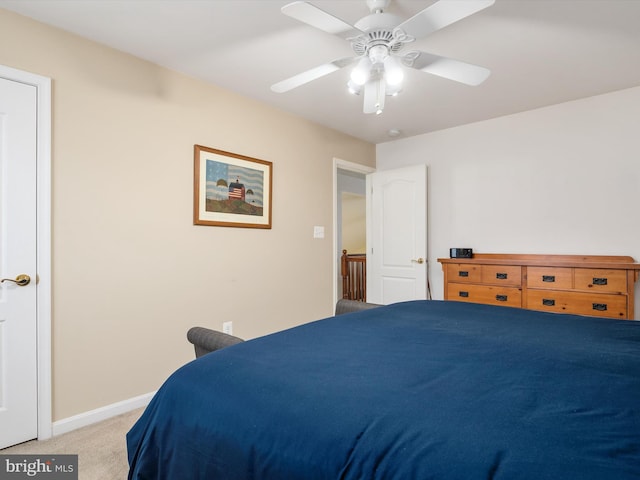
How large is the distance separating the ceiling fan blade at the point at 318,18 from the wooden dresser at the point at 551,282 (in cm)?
244

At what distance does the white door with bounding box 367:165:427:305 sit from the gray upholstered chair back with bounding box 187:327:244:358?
9.54 feet

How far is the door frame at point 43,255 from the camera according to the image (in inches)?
80.7

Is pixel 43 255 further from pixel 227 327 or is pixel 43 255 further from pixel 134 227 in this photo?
pixel 227 327

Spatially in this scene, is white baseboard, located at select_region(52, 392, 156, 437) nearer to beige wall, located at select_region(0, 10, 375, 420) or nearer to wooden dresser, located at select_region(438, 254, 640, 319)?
beige wall, located at select_region(0, 10, 375, 420)

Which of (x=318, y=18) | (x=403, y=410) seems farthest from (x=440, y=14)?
(x=403, y=410)

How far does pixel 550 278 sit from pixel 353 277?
118 inches

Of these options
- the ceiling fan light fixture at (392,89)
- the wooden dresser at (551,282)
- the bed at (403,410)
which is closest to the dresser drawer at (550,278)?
the wooden dresser at (551,282)

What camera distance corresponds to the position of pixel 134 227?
2467mm

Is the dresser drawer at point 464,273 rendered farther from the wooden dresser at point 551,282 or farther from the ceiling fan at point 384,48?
the ceiling fan at point 384,48

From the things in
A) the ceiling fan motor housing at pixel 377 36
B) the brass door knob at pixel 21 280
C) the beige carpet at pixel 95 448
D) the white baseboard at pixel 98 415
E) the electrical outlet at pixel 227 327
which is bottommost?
the beige carpet at pixel 95 448

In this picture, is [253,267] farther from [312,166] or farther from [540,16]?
[540,16]

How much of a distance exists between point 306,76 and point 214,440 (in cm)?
183

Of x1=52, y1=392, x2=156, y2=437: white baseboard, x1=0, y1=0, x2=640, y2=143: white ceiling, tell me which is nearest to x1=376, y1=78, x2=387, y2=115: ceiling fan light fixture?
x1=0, y1=0, x2=640, y2=143: white ceiling

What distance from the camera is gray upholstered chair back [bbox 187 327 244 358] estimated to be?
1.52 meters
